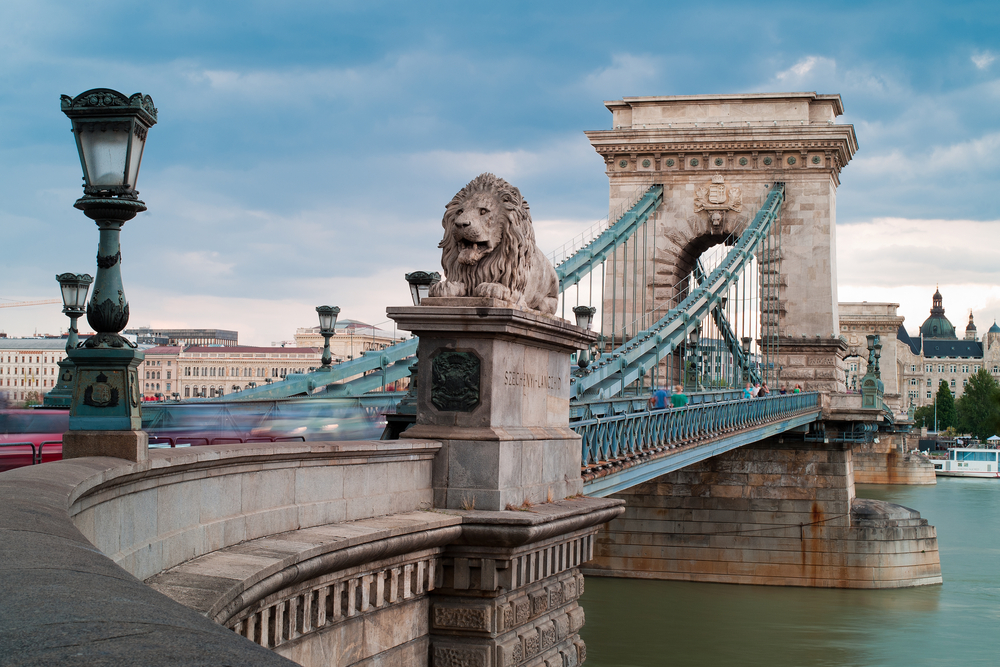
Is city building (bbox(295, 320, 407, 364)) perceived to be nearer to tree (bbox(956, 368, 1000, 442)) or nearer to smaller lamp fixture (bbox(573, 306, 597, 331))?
smaller lamp fixture (bbox(573, 306, 597, 331))

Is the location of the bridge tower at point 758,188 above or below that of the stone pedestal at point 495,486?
above

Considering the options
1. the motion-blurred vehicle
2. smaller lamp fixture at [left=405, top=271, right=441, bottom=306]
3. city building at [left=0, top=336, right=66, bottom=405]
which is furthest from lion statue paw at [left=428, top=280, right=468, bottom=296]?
city building at [left=0, top=336, right=66, bottom=405]

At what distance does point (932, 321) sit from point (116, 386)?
674ft

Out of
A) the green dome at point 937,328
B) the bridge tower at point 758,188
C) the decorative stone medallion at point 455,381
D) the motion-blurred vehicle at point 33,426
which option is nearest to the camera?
the decorative stone medallion at point 455,381

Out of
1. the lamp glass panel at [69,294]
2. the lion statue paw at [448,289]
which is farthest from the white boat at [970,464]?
the lion statue paw at [448,289]

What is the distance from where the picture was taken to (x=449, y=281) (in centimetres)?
845

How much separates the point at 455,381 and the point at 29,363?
32.1 meters

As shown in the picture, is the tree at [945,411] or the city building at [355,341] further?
the tree at [945,411]

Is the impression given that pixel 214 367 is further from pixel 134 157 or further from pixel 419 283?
pixel 134 157

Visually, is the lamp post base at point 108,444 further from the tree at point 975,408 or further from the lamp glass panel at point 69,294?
the tree at point 975,408

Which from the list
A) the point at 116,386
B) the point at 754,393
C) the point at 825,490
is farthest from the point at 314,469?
the point at 825,490

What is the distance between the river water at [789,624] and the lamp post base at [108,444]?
1824 centimetres

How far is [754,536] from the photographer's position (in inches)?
1248

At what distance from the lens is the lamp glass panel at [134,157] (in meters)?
5.70
